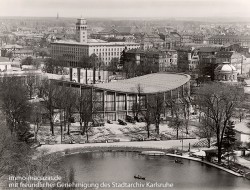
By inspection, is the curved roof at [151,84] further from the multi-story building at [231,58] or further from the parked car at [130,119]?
the multi-story building at [231,58]

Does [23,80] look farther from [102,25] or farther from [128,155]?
[102,25]

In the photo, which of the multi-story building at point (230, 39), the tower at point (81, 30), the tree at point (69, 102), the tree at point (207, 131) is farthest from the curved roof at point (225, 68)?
the multi-story building at point (230, 39)

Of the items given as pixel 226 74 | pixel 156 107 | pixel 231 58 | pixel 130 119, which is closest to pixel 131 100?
pixel 130 119

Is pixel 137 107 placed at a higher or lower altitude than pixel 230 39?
lower

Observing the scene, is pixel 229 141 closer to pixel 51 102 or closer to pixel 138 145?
pixel 138 145

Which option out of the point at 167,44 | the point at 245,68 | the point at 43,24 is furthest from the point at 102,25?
the point at 245,68

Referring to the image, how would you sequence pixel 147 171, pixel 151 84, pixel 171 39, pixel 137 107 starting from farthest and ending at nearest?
pixel 171 39 < pixel 151 84 < pixel 137 107 < pixel 147 171
